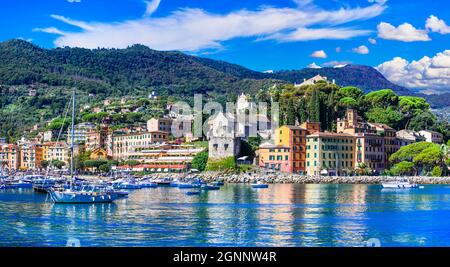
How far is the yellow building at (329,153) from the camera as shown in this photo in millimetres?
36969

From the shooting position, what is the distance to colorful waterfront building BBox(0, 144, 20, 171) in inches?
1998

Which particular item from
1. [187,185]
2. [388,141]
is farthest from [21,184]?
[388,141]

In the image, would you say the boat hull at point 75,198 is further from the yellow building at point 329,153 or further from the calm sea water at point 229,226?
the yellow building at point 329,153

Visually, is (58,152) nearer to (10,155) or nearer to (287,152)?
(10,155)

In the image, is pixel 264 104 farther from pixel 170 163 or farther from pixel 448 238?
pixel 448 238

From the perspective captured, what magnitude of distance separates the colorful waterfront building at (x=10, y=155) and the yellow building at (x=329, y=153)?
25.2 m

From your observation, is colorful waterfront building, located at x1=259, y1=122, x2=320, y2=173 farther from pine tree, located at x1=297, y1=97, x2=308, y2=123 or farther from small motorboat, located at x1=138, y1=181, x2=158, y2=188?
small motorboat, located at x1=138, y1=181, x2=158, y2=188

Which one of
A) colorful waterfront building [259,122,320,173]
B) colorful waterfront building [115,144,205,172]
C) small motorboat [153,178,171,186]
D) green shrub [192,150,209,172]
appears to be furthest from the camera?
colorful waterfront building [115,144,205,172]

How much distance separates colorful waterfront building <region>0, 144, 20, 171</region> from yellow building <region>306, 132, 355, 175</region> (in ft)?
82.7

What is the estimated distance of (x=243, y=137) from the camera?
40.0 metres

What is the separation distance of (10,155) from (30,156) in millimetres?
1606

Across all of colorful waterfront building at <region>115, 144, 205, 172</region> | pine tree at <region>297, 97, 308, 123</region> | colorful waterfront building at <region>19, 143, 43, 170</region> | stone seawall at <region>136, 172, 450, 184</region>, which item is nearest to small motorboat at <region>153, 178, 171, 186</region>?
stone seawall at <region>136, 172, 450, 184</region>

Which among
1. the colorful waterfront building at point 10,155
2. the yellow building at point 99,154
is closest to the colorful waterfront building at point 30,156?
the colorful waterfront building at point 10,155
